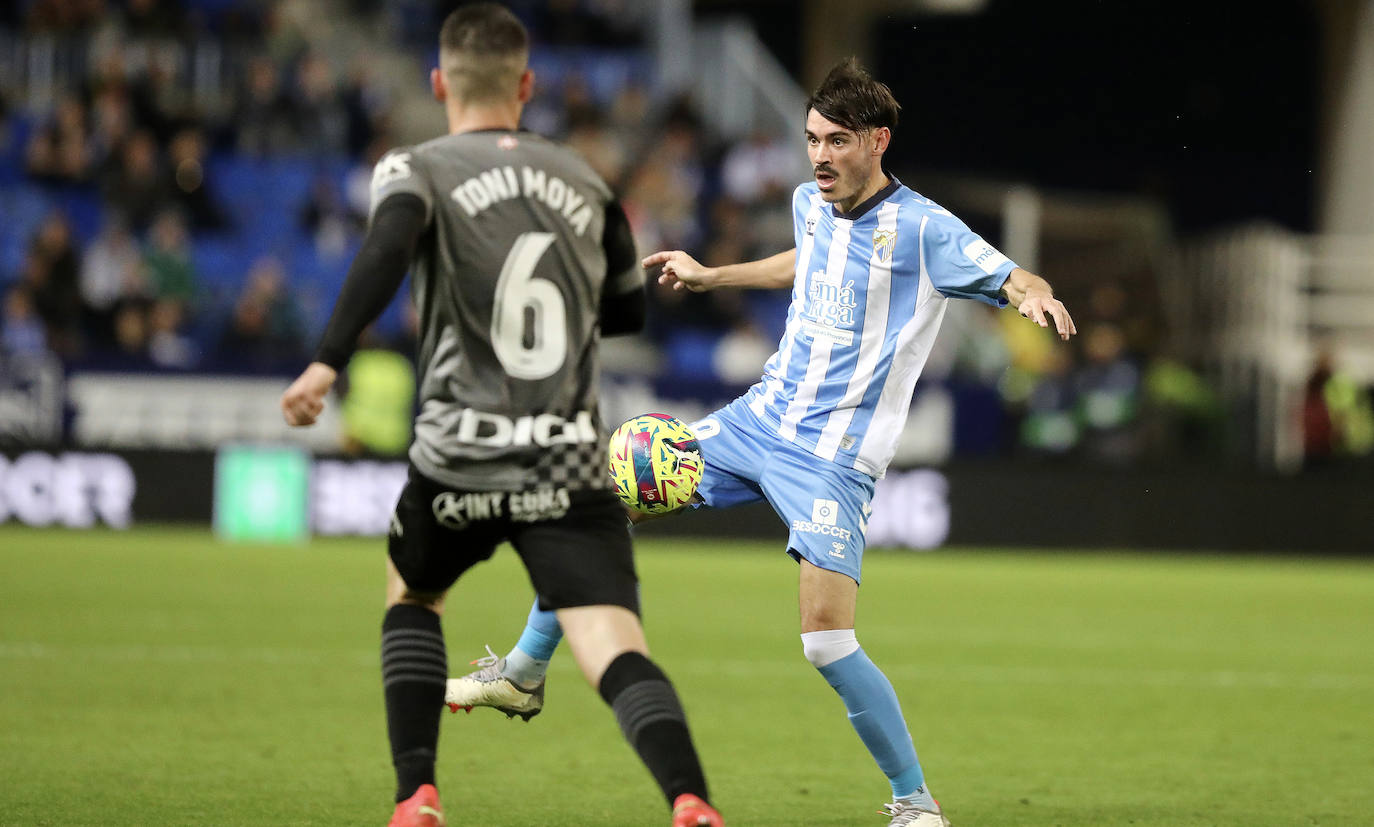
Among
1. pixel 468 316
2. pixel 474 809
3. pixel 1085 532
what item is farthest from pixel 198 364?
pixel 468 316

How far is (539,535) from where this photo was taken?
Result: 4258 mm

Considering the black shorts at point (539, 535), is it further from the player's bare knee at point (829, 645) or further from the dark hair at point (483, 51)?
the player's bare knee at point (829, 645)

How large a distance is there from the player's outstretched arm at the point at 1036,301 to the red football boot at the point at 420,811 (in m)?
1.96

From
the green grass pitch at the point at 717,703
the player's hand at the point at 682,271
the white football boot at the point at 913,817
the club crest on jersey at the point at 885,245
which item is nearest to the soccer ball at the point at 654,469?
the player's hand at the point at 682,271

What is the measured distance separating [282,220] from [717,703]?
13235mm

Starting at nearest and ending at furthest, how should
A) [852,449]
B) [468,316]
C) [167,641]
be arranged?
[468,316] → [852,449] → [167,641]

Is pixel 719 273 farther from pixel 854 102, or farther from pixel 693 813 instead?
pixel 693 813

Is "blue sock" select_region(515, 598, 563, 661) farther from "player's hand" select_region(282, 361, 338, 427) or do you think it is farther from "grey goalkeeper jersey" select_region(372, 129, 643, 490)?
"player's hand" select_region(282, 361, 338, 427)

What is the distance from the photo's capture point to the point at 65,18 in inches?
800

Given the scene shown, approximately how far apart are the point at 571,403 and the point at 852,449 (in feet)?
4.54

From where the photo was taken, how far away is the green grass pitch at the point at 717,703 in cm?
574

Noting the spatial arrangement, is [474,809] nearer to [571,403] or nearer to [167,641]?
[571,403]

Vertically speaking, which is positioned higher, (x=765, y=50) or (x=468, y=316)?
(x=765, y=50)

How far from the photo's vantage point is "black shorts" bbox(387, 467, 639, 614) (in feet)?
13.9
